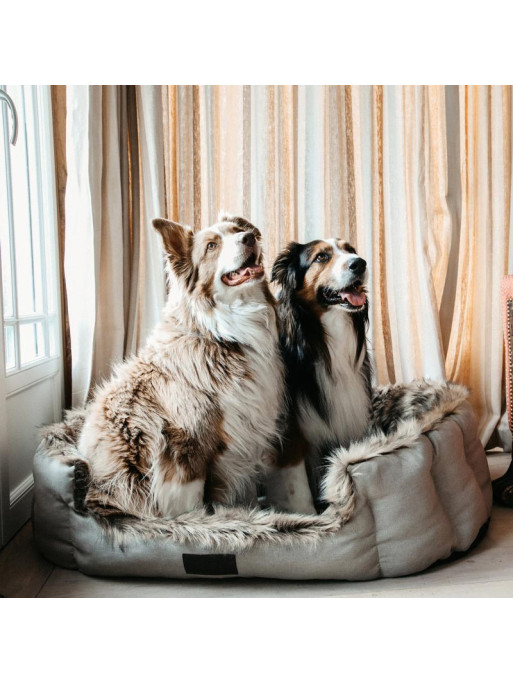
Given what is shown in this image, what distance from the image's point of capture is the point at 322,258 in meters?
1.71

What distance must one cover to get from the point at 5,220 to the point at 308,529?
48.5 inches

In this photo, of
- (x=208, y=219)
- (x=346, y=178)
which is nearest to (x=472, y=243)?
(x=346, y=178)

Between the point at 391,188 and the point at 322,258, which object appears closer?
the point at 322,258

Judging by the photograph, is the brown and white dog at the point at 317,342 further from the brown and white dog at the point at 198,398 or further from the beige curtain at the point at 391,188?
the beige curtain at the point at 391,188

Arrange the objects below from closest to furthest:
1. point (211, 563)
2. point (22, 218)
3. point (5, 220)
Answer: point (211, 563), point (5, 220), point (22, 218)

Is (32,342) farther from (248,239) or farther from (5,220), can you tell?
(248,239)

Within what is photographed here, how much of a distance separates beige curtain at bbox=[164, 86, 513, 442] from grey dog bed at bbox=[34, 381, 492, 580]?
2.09 feet

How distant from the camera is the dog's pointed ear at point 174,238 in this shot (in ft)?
5.19

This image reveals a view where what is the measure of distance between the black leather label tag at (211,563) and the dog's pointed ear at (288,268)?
0.72m

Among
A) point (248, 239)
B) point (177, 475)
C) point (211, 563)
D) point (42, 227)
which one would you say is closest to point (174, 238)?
point (248, 239)

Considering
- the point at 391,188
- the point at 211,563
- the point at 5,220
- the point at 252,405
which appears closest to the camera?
the point at 211,563

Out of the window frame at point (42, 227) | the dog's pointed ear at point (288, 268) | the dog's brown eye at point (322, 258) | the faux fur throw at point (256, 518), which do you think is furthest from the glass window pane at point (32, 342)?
the dog's brown eye at point (322, 258)
